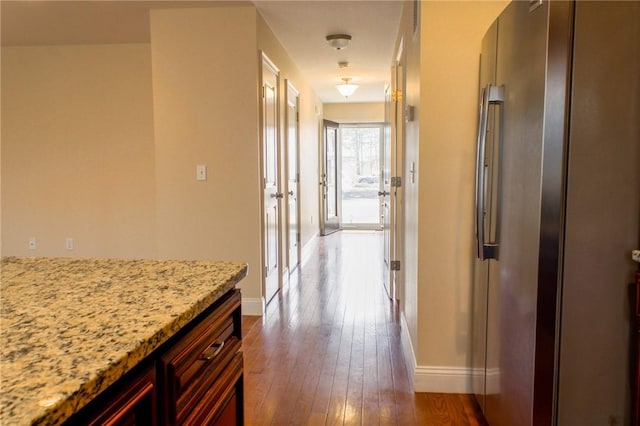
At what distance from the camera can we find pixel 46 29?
407 cm

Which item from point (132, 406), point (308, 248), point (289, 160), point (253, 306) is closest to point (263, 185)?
point (253, 306)

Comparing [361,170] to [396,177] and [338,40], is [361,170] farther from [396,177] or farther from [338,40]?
[396,177]

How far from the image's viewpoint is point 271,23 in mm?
3908

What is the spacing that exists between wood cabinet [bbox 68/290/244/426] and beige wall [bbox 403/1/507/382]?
4.21 feet

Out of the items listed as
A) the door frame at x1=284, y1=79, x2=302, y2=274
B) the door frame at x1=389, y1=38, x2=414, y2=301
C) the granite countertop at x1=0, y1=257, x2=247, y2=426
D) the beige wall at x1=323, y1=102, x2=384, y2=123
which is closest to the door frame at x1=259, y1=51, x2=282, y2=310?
the door frame at x1=284, y1=79, x2=302, y2=274

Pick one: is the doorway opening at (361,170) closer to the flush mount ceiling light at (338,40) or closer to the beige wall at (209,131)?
the flush mount ceiling light at (338,40)

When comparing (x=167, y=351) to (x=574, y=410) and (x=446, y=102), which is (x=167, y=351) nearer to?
(x=574, y=410)

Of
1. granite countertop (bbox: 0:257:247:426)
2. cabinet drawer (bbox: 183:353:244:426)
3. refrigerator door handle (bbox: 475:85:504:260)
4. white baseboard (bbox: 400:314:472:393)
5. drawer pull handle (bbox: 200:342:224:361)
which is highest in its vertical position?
refrigerator door handle (bbox: 475:85:504:260)

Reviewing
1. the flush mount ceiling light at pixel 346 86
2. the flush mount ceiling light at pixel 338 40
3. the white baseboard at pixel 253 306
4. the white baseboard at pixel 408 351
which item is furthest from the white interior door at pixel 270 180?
the flush mount ceiling light at pixel 346 86

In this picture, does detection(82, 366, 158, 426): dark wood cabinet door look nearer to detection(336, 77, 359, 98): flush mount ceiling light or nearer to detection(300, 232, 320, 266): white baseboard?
detection(300, 232, 320, 266): white baseboard

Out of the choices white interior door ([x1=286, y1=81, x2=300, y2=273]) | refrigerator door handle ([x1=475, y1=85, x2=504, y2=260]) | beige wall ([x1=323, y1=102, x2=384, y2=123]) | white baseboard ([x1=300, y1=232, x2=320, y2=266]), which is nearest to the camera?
refrigerator door handle ([x1=475, y1=85, x2=504, y2=260])

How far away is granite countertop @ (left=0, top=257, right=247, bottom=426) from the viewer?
2.08ft

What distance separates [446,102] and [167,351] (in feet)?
5.97

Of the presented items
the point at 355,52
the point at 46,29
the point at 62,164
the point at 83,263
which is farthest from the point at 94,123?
the point at 83,263
